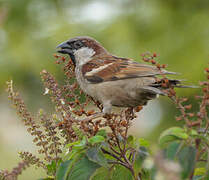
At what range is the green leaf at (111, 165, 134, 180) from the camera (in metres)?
1.77

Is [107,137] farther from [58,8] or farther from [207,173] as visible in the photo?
[58,8]

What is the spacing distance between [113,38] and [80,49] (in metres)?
8.36

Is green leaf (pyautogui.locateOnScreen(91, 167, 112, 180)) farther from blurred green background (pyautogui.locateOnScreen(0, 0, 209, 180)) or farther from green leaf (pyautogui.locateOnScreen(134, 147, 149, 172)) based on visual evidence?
blurred green background (pyautogui.locateOnScreen(0, 0, 209, 180))

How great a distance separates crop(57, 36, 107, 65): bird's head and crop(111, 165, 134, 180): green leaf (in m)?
1.45

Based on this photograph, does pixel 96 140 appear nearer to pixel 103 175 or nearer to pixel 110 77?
pixel 103 175

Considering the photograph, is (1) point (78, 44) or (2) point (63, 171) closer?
(2) point (63, 171)

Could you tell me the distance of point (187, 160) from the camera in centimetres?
140

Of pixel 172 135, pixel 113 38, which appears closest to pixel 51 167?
pixel 172 135

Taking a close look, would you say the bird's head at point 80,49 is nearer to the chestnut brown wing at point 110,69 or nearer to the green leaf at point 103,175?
the chestnut brown wing at point 110,69

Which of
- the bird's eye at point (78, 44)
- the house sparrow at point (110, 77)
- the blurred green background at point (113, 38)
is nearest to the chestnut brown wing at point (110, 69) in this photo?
the house sparrow at point (110, 77)

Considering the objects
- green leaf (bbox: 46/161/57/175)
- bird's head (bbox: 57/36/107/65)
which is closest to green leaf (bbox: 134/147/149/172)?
Answer: green leaf (bbox: 46/161/57/175)

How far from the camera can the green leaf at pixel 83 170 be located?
159 cm

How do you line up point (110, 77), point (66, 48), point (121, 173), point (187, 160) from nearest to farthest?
point (187, 160), point (121, 173), point (110, 77), point (66, 48)

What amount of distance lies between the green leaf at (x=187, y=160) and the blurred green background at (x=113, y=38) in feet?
27.7
